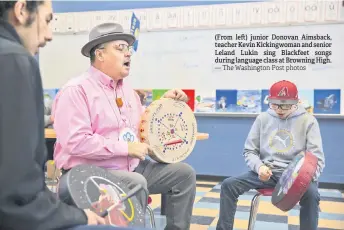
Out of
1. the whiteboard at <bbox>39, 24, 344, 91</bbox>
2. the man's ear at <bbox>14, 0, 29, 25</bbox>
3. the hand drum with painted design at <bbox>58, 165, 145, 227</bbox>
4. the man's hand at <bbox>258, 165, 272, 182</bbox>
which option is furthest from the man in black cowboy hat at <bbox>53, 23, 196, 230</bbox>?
the whiteboard at <bbox>39, 24, 344, 91</bbox>

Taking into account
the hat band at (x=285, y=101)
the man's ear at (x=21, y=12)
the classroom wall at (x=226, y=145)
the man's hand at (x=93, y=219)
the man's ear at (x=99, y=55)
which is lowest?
the classroom wall at (x=226, y=145)

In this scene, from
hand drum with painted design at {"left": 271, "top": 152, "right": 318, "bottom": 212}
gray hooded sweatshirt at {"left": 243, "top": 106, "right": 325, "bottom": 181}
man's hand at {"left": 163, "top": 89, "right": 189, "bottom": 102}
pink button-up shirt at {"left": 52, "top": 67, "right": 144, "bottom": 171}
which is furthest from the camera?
gray hooded sweatshirt at {"left": 243, "top": 106, "right": 325, "bottom": 181}

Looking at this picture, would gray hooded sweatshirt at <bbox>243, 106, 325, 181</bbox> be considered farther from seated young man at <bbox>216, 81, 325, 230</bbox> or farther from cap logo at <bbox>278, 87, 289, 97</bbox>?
cap logo at <bbox>278, 87, 289, 97</bbox>

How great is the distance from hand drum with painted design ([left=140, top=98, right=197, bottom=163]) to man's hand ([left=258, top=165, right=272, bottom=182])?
0.46 metres

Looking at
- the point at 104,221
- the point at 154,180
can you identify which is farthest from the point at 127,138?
the point at 104,221

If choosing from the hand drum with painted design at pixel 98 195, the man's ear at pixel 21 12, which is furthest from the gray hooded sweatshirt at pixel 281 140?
the man's ear at pixel 21 12

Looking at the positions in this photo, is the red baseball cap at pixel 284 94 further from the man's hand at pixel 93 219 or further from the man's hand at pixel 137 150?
the man's hand at pixel 93 219

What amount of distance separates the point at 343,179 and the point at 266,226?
1.70m

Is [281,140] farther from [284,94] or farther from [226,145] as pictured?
[226,145]

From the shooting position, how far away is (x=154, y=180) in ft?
7.35

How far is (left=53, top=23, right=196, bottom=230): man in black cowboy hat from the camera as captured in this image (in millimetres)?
1927

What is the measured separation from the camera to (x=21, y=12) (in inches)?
40.9

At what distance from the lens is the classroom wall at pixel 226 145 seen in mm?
4355

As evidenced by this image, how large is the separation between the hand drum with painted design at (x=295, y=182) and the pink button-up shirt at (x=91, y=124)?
809mm
